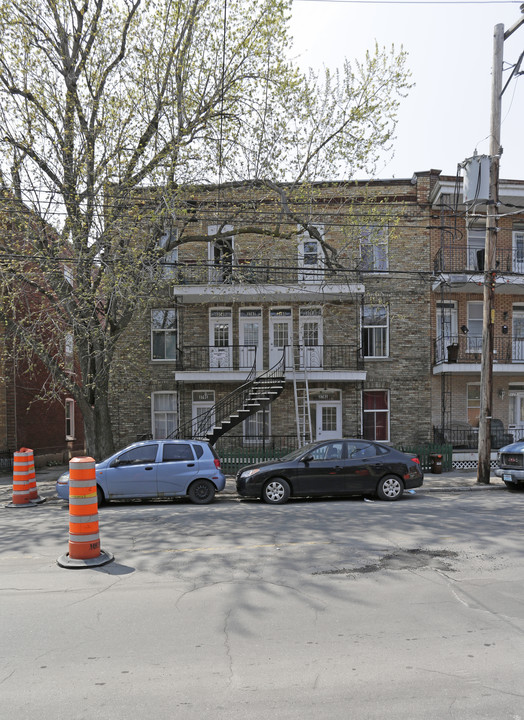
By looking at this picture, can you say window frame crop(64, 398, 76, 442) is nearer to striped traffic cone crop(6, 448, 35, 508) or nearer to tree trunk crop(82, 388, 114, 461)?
tree trunk crop(82, 388, 114, 461)

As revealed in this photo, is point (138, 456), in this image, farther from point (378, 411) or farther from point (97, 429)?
point (378, 411)

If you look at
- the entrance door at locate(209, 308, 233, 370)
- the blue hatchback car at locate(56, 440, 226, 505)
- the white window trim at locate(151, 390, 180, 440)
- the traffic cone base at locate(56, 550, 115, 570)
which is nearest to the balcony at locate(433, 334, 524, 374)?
the entrance door at locate(209, 308, 233, 370)

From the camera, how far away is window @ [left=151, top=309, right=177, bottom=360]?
70.6 ft

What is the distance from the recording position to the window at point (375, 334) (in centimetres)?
2120

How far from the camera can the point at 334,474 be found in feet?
39.0

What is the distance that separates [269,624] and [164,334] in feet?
57.3

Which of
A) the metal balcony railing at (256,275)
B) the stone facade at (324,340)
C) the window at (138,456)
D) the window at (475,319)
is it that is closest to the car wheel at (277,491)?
the window at (138,456)

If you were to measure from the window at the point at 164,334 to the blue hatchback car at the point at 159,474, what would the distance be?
964 centimetres

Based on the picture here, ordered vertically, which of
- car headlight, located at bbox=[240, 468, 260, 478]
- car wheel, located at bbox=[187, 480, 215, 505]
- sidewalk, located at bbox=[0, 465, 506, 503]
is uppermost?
car headlight, located at bbox=[240, 468, 260, 478]

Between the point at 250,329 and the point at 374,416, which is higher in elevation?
the point at 250,329

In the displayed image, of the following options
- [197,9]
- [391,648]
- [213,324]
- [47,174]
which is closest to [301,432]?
[213,324]

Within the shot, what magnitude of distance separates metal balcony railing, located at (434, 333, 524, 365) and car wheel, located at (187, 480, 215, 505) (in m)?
11.9

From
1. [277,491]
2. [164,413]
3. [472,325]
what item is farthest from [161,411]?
[472,325]

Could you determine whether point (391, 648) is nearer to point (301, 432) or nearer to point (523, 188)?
point (301, 432)
